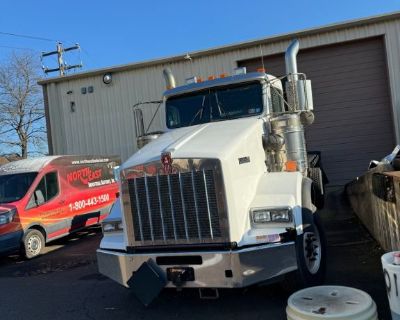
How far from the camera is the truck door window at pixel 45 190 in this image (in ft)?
33.2

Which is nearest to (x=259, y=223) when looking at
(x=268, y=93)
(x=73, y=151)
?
(x=268, y=93)

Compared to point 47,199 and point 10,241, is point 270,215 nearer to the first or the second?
point 10,241

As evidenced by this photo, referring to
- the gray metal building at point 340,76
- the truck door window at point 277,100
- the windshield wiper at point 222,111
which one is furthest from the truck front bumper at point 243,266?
the gray metal building at point 340,76

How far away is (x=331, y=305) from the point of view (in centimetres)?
372

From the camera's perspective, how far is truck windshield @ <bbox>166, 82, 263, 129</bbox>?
6969mm

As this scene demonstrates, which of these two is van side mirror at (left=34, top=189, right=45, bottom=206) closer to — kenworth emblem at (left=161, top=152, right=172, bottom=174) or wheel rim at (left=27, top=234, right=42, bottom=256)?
wheel rim at (left=27, top=234, right=42, bottom=256)

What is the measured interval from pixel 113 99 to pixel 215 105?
9796 mm

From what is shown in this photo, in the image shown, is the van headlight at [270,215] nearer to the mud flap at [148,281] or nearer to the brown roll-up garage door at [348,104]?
the mud flap at [148,281]

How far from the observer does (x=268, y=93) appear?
23.0 feet

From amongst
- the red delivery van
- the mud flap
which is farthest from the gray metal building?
the mud flap

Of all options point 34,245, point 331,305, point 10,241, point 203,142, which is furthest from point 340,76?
point 331,305

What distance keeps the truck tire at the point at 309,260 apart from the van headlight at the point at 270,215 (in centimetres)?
25

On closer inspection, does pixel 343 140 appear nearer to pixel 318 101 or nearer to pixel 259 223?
pixel 318 101

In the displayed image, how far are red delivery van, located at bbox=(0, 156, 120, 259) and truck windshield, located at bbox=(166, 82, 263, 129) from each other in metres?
4.22
